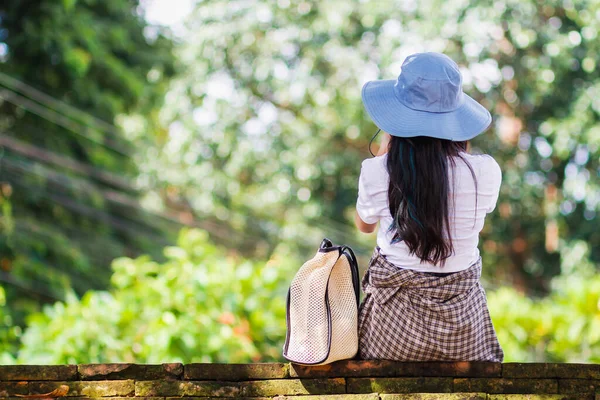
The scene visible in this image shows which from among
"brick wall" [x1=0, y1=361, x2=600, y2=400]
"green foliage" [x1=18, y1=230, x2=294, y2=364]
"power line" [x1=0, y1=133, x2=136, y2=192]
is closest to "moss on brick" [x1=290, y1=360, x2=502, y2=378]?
"brick wall" [x1=0, y1=361, x2=600, y2=400]

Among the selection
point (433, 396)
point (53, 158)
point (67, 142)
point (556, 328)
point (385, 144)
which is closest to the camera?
point (433, 396)

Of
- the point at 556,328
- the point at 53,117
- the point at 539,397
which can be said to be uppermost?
the point at 53,117

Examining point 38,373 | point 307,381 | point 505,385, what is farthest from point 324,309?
point 38,373

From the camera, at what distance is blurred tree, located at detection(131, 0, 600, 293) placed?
10.3 metres

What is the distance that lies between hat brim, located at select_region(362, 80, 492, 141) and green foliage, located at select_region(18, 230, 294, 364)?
2100 millimetres

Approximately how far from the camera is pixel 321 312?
2266 mm

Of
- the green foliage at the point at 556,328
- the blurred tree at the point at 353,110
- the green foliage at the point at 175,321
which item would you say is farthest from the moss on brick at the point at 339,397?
the blurred tree at the point at 353,110

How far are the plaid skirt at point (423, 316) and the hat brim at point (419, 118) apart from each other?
1.21 feet

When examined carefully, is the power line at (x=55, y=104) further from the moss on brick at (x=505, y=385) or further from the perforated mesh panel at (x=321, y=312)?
the moss on brick at (x=505, y=385)

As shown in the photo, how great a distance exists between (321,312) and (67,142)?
7388 millimetres

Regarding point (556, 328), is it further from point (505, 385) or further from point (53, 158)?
point (53, 158)

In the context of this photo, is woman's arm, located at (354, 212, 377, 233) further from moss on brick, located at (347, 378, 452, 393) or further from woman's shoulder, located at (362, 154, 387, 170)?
moss on brick, located at (347, 378, 452, 393)

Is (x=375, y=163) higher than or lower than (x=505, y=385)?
higher

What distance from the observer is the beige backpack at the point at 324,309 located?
2207 mm
